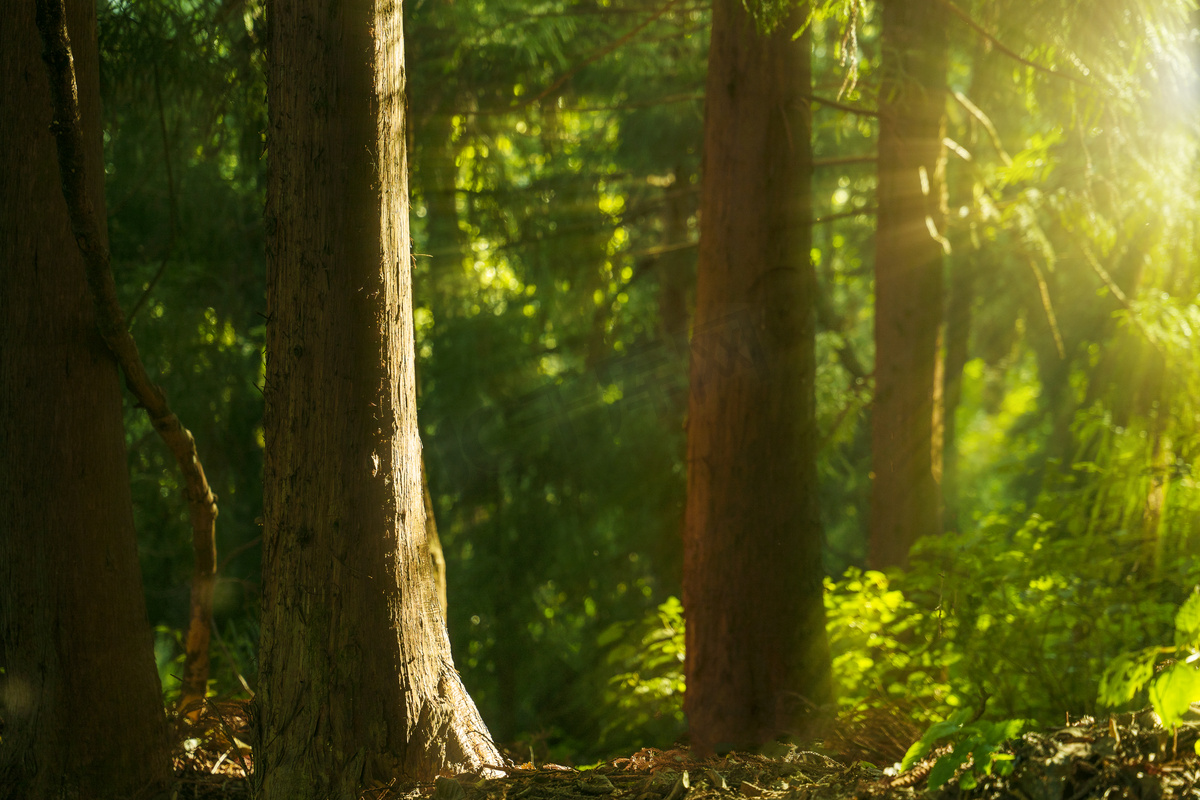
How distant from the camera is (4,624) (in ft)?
12.3

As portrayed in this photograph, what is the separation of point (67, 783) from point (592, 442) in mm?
8596

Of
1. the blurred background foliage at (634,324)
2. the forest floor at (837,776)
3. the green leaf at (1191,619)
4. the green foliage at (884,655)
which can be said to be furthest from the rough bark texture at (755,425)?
the green leaf at (1191,619)

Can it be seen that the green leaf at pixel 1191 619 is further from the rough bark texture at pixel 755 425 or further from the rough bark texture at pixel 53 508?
the rough bark texture at pixel 53 508

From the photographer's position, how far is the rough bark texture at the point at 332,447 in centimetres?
315

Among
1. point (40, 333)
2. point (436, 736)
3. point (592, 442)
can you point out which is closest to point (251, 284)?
point (592, 442)

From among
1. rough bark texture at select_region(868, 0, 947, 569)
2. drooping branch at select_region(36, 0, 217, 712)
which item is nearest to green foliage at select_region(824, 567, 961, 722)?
rough bark texture at select_region(868, 0, 947, 569)

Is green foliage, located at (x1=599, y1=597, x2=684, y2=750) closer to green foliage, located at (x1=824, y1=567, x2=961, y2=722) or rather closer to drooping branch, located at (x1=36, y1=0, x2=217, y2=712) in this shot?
green foliage, located at (x1=824, y1=567, x2=961, y2=722)

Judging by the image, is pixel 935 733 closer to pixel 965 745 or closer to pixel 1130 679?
pixel 965 745

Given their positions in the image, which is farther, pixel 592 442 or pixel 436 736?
pixel 592 442

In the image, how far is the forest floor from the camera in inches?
96.7

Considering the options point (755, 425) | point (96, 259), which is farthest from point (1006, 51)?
point (96, 259)

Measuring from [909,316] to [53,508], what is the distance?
6.96 m

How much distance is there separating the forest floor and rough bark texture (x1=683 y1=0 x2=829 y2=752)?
898mm

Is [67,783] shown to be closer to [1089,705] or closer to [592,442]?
[1089,705]
